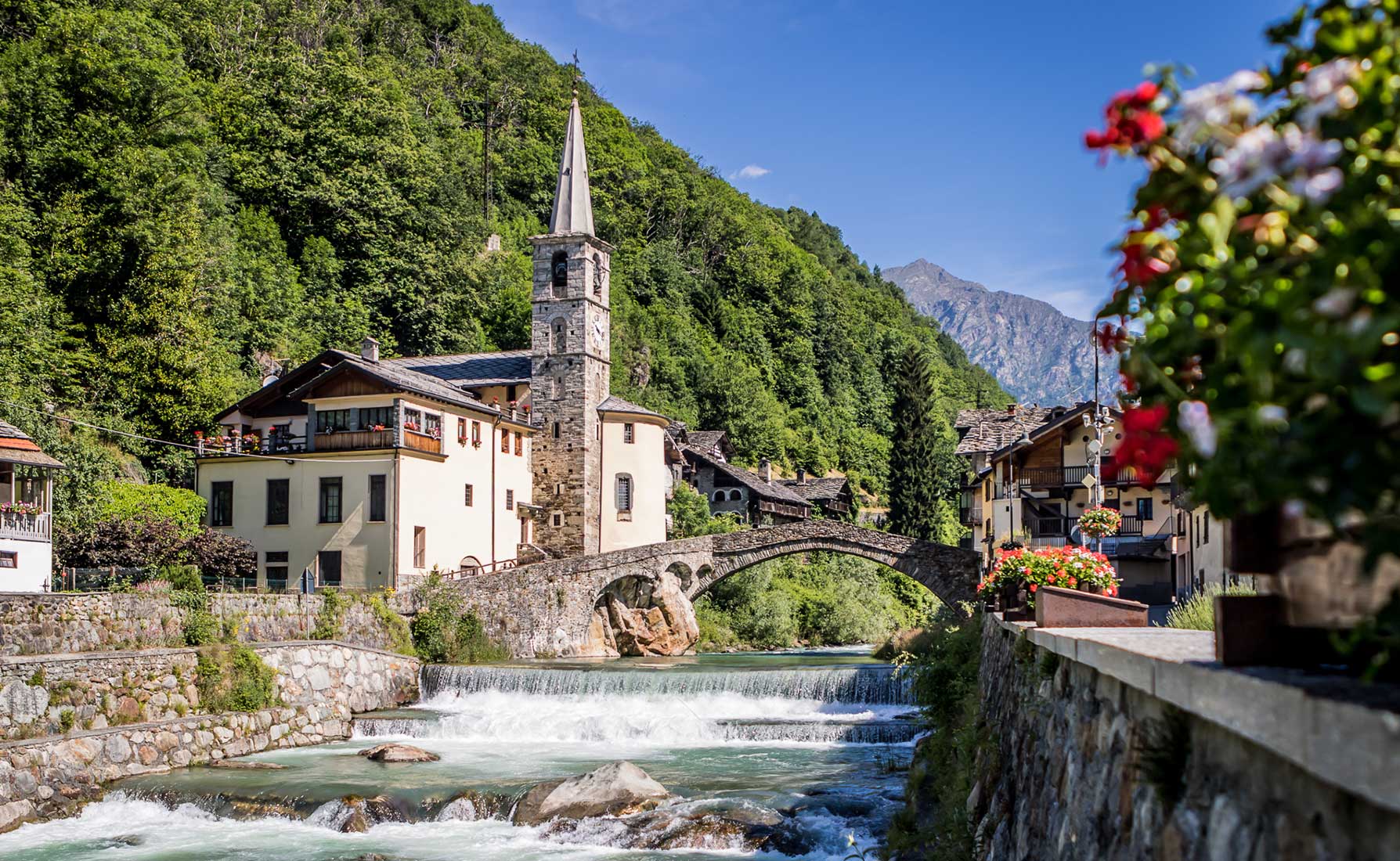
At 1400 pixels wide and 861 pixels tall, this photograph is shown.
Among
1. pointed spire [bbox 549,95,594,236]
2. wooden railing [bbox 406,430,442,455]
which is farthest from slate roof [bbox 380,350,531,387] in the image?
wooden railing [bbox 406,430,442,455]

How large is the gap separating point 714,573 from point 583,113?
59.8m

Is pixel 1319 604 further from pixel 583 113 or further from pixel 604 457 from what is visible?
pixel 583 113

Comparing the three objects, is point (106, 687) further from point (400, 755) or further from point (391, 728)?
point (391, 728)

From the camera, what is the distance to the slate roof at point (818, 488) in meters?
78.4

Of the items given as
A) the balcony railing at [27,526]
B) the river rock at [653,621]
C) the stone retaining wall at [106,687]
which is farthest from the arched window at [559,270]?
the stone retaining wall at [106,687]

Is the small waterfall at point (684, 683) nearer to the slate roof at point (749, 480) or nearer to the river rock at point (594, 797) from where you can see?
the river rock at point (594, 797)

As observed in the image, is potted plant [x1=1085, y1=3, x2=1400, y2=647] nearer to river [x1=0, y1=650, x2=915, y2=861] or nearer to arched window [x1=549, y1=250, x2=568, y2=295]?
river [x1=0, y1=650, x2=915, y2=861]

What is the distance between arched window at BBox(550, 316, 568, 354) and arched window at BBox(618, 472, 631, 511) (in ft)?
18.7

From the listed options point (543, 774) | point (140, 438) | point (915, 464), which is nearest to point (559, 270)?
point (140, 438)

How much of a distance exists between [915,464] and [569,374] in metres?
29.4

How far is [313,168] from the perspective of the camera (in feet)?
209

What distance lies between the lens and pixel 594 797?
1670 centimetres

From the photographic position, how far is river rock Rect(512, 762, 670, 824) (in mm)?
16438

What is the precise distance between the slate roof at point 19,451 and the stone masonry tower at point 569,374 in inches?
903
